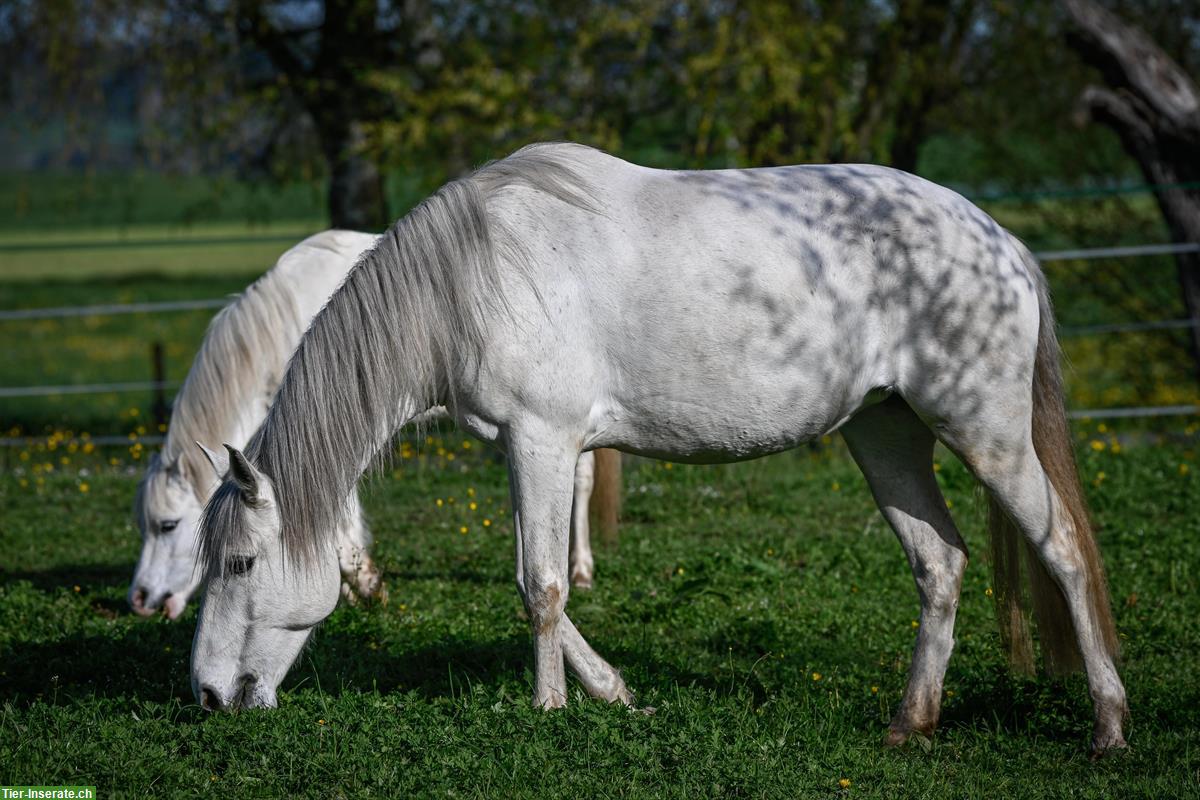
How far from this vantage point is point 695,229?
375 cm

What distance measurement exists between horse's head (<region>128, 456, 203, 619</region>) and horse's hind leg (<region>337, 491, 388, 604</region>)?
2.32 ft

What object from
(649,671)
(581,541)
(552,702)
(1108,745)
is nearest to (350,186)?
(581,541)

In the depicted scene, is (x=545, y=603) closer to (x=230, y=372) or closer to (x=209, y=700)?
(x=209, y=700)

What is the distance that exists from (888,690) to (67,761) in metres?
2.82

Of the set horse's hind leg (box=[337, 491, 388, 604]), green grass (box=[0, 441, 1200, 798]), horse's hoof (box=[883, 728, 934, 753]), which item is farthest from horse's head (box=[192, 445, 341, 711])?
horse's hoof (box=[883, 728, 934, 753])

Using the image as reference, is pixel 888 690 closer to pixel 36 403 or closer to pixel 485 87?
pixel 485 87

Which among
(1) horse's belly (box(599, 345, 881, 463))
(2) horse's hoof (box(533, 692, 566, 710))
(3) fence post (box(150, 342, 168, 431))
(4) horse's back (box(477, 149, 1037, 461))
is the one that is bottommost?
(3) fence post (box(150, 342, 168, 431))

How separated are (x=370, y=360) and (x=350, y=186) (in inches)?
311

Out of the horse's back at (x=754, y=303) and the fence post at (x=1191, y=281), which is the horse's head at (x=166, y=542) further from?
the fence post at (x=1191, y=281)

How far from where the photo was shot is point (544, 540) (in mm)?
3662

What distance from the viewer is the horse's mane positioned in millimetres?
5316

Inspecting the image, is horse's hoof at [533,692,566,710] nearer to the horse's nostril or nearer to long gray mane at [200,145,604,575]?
long gray mane at [200,145,604,575]

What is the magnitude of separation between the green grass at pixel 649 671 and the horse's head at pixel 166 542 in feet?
0.63

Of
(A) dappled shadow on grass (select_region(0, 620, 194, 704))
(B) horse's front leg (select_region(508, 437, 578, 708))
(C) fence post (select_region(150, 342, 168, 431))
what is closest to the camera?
(B) horse's front leg (select_region(508, 437, 578, 708))
